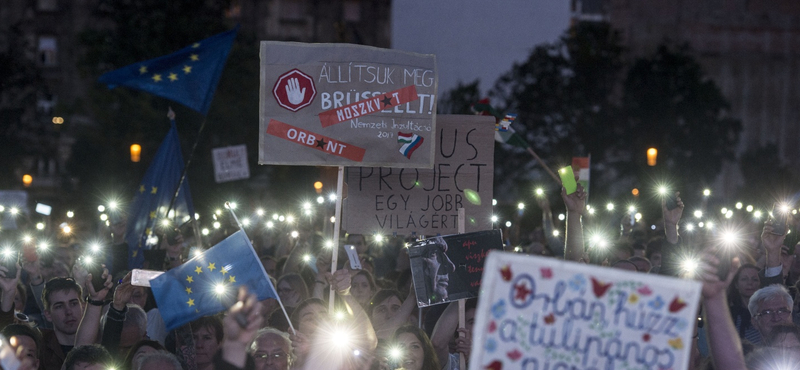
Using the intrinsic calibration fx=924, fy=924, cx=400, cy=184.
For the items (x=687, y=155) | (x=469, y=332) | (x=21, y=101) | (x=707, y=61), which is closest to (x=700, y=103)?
(x=687, y=155)

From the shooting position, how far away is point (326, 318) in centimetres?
525

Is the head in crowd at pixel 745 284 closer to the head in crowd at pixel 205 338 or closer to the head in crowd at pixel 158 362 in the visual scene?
the head in crowd at pixel 205 338

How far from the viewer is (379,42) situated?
202 feet

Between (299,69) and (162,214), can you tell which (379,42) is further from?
(299,69)

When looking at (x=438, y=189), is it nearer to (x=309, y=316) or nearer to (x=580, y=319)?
(x=309, y=316)

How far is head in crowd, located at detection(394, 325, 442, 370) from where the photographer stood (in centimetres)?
546

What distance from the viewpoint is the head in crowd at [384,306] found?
22.6 feet

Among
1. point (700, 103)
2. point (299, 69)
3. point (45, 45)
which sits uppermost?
point (45, 45)

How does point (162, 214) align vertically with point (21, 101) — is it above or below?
below

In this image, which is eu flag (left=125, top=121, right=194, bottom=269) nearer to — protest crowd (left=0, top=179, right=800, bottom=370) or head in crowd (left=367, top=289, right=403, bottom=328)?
protest crowd (left=0, top=179, right=800, bottom=370)

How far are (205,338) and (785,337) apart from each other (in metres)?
3.62

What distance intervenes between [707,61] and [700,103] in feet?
58.3

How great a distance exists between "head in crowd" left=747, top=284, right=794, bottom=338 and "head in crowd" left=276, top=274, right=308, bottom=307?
3.48m

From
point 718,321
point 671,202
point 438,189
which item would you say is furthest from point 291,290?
point 718,321
